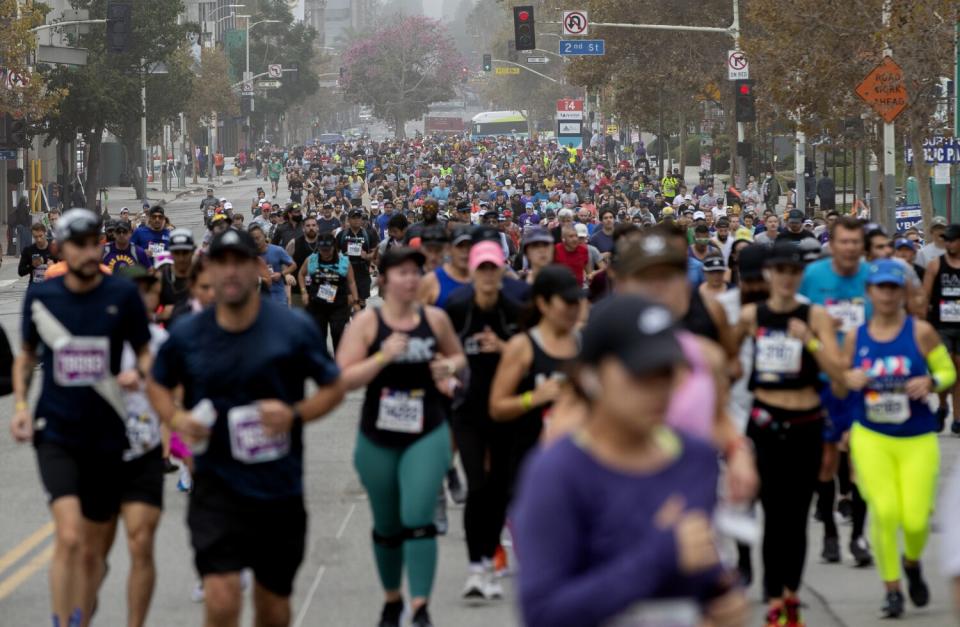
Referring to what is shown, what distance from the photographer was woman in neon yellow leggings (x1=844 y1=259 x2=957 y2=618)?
28.4 feet

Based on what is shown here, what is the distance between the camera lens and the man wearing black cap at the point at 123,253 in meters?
18.0

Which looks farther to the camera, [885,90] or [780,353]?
[885,90]

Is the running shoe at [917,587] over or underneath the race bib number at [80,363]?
underneath

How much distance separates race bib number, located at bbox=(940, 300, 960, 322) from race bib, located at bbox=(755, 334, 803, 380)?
6.83 metres

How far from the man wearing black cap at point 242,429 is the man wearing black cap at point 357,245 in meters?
12.8

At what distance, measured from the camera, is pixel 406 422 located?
8211mm

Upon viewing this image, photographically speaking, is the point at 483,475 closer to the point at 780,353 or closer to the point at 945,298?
the point at 780,353

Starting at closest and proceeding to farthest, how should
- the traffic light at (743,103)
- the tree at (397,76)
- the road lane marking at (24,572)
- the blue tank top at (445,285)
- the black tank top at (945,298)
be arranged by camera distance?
the road lane marking at (24,572)
the blue tank top at (445,285)
the black tank top at (945,298)
the traffic light at (743,103)
the tree at (397,76)

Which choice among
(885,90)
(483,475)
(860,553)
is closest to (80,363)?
(483,475)

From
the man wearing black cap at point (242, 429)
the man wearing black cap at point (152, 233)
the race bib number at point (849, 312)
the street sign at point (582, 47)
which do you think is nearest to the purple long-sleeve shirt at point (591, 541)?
the man wearing black cap at point (242, 429)

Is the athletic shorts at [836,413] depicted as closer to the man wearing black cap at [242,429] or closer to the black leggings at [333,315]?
the man wearing black cap at [242,429]

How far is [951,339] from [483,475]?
7.05 metres

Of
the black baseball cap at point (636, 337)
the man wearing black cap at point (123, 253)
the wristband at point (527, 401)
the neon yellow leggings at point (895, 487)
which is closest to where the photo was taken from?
the black baseball cap at point (636, 337)

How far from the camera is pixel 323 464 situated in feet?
47.5
